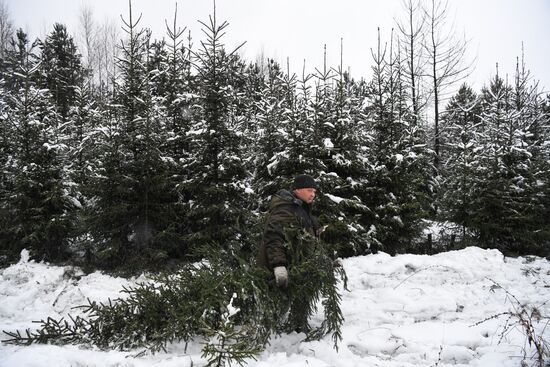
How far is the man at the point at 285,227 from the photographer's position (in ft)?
12.8

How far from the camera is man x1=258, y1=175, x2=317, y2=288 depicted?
3.89 m

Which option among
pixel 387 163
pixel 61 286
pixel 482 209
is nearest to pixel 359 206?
pixel 387 163

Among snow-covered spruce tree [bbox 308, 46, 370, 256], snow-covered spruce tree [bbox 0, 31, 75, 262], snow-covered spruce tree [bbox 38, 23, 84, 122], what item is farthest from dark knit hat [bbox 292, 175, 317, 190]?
snow-covered spruce tree [bbox 38, 23, 84, 122]

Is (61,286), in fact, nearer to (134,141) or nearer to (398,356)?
(134,141)

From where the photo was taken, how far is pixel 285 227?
403 centimetres

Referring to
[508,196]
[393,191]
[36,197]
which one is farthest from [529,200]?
[36,197]

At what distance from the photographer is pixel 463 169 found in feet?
33.7

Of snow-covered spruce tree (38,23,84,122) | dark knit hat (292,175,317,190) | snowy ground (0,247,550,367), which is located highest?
snow-covered spruce tree (38,23,84,122)

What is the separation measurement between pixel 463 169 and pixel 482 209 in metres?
1.43

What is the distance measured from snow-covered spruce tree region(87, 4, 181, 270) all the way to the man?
16.0 feet

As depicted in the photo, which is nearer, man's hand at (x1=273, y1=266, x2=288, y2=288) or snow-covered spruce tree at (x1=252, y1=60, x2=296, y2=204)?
man's hand at (x1=273, y1=266, x2=288, y2=288)

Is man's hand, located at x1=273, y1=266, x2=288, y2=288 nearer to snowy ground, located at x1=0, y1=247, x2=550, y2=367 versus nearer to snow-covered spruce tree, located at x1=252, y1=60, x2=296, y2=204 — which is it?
snowy ground, located at x1=0, y1=247, x2=550, y2=367

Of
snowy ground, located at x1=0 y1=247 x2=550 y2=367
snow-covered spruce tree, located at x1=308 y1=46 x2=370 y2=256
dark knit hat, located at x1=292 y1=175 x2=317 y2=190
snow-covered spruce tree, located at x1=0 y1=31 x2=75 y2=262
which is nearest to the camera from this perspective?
snowy ground, located at x1=0 y1=247 x2=550 y2=367

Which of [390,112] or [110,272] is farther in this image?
[390,112]
